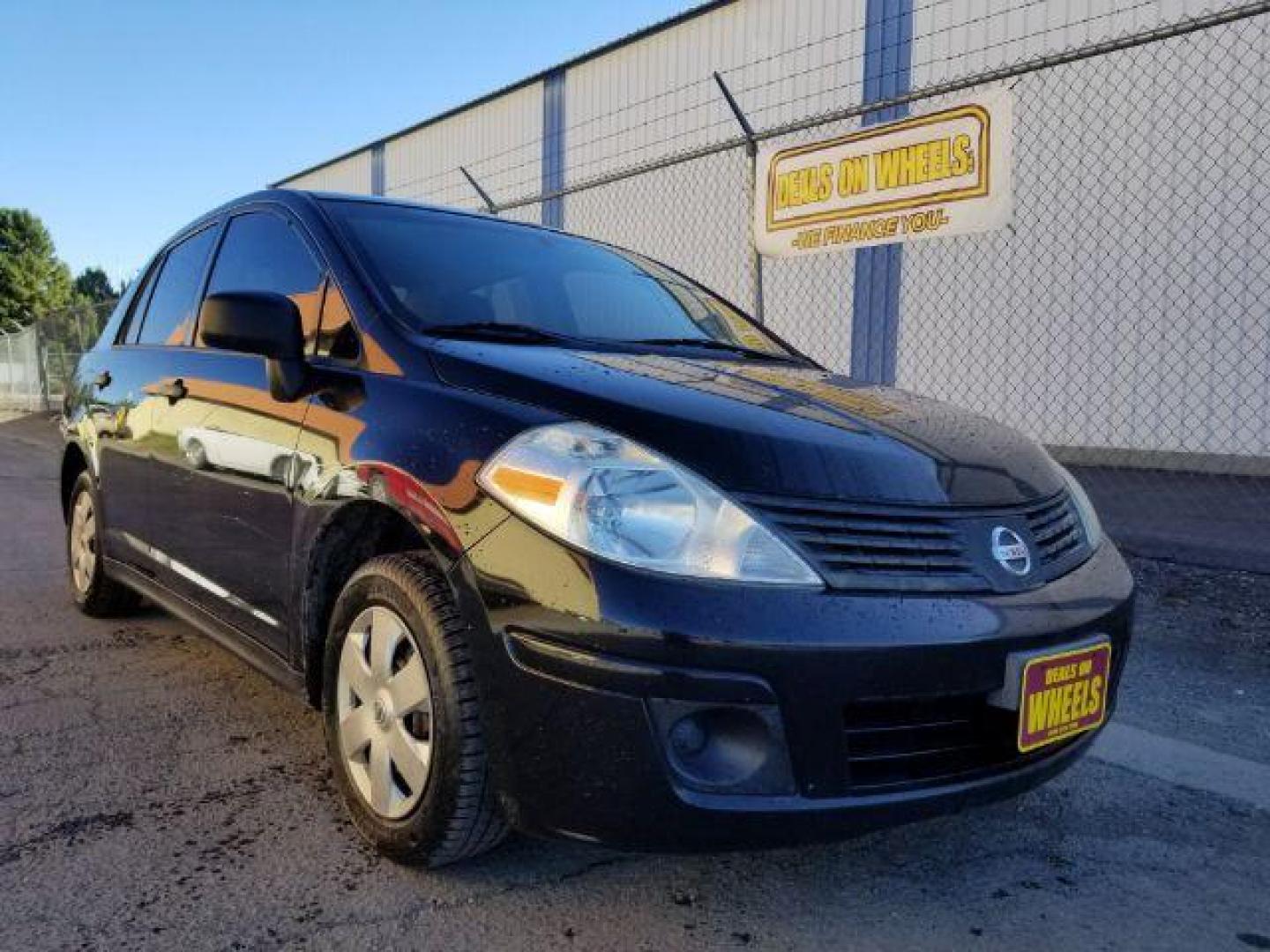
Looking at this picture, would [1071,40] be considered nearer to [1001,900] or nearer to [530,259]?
[530,259]

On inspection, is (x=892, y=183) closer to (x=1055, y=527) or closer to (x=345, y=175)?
(x=1055, y=527)

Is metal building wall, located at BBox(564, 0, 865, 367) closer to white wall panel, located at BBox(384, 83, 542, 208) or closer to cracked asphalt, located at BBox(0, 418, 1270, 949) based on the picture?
white wall panel, located at BBox(384, 83, 542, 208)

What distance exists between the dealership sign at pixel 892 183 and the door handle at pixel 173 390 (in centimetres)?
360

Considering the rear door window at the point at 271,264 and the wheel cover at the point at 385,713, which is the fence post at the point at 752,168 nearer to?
the rear door window at the point at 271,264

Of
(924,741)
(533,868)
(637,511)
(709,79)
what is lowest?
(533,868)

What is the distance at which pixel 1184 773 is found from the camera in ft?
9.37

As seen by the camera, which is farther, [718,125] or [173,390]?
[718,125]

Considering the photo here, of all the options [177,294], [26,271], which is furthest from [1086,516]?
[26,271]

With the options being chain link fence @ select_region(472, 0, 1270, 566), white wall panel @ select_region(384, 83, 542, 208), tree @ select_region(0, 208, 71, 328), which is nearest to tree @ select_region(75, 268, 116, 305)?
tree @ select_region(0, 208, 71, 328)

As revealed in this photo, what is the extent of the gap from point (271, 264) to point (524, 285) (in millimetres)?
762

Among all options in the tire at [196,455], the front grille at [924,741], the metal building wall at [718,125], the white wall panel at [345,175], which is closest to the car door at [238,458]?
the tire at [196,455]

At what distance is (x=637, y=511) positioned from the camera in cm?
183

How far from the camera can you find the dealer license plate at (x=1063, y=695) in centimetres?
195

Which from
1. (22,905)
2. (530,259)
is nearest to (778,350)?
(530,259)
